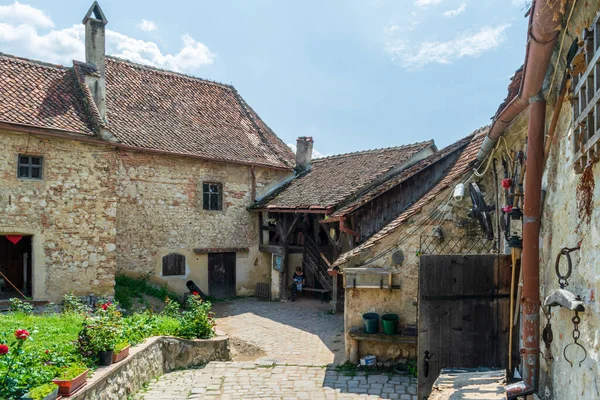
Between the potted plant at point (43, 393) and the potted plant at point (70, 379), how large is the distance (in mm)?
105

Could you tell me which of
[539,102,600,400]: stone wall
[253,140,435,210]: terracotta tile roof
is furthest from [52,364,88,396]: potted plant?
[253,140,435,210]: terracotta tile roof

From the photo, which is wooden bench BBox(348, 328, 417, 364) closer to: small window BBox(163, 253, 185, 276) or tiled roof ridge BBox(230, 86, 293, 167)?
small window BBox(163, 253, 185, 276)

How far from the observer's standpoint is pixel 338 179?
16812mm

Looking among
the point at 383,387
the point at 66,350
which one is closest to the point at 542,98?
the point at 383,387

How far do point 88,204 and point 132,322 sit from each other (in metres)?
5.20

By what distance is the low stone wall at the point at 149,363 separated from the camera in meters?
6.47

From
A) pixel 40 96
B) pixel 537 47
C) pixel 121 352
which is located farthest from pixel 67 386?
pixel 40 96

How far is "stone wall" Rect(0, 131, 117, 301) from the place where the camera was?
1220 cm

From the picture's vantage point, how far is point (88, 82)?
14.3m

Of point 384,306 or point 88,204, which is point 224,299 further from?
point 384,306

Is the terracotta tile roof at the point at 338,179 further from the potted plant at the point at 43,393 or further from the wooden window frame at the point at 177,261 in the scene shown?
the potted plant at the point at 43,393

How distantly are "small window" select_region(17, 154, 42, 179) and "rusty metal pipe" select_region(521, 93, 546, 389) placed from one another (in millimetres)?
12269

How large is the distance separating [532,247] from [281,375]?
5490mm

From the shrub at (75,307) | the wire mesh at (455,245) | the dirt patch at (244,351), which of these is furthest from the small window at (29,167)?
the wire mesh at (455,245)
